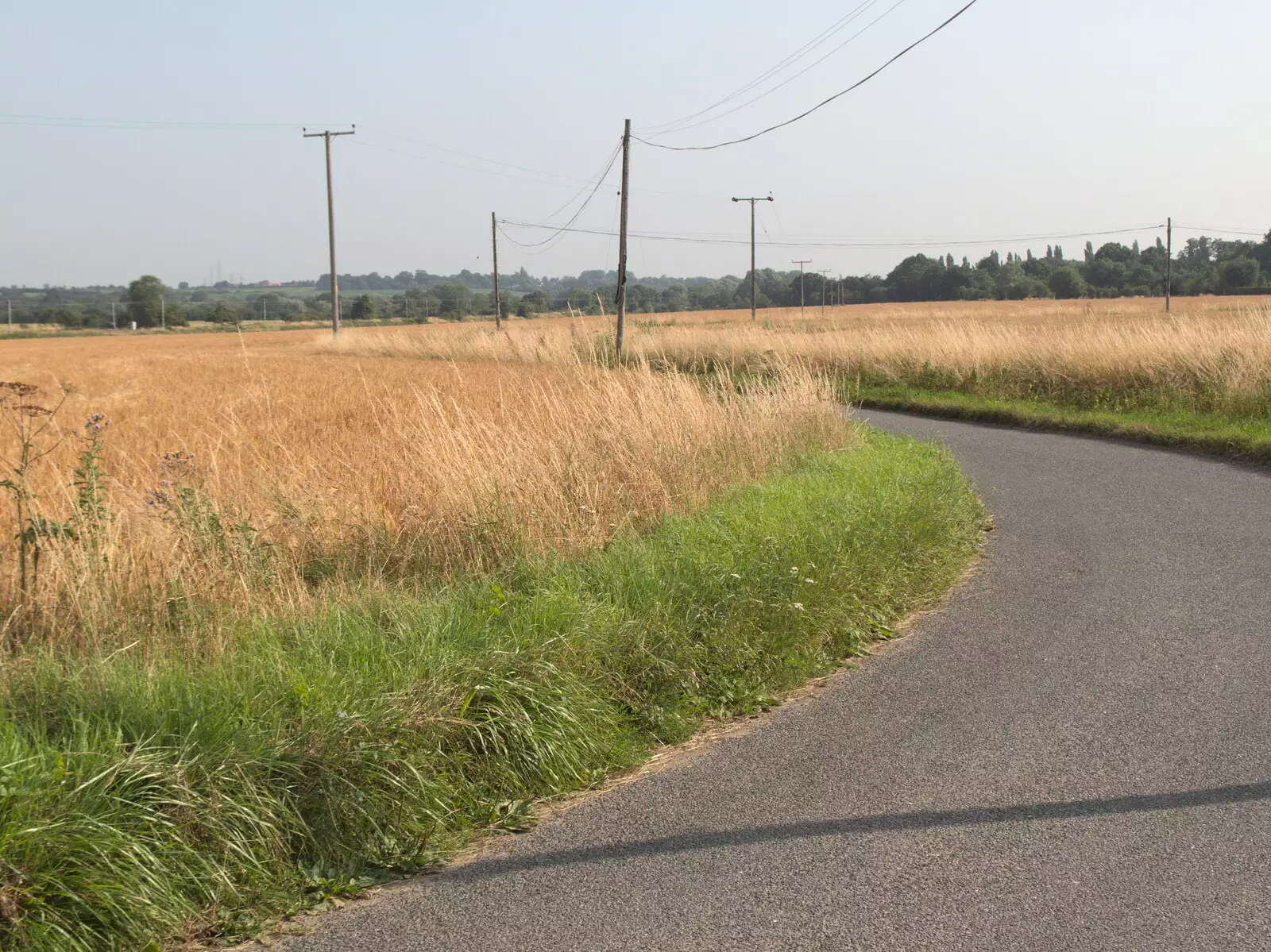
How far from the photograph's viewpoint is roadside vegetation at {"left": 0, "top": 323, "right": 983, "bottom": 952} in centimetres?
375

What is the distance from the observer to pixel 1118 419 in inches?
678

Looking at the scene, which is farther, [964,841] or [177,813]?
[964,841]

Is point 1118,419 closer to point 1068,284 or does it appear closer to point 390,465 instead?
point 390,465

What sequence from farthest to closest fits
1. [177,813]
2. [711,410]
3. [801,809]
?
[711,410] < [801,809] < [177,813]

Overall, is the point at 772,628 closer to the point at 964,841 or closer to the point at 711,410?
the point at 964,841

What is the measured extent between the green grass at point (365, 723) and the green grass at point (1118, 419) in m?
9.05

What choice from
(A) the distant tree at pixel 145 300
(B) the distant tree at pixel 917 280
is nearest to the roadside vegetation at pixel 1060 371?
(A) the distant tree at pixel 145 300

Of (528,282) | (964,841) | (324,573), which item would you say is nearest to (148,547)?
(324,573)

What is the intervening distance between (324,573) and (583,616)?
7.68ft

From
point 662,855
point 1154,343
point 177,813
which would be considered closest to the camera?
point 177,813

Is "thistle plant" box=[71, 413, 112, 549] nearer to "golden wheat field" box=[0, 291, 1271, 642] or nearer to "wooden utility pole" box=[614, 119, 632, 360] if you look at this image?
"golden wheat field" box=[0, 291, 1271, 642]

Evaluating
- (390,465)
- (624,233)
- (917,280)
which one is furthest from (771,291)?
(390,465)

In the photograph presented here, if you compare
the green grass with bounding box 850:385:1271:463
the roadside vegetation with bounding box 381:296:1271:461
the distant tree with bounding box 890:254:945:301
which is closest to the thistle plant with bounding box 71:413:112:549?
the roadside vegetation with bounding box 381:296:1271:461

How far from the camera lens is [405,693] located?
4.72m
